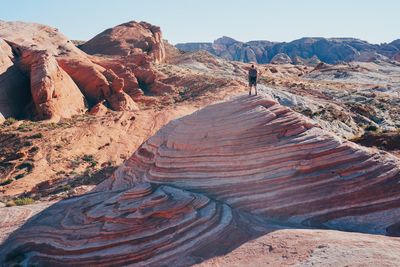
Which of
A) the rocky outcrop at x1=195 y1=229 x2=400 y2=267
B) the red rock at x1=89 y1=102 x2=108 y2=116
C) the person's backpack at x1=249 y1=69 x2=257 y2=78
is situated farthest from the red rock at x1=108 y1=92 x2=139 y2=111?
the rocky outcrop at x1=195 y1=229 x2=400 y2=267

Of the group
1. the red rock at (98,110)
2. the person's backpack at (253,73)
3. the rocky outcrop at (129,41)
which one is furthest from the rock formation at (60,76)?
the person's backpack at (253,73)

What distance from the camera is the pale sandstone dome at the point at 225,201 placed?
359 inches

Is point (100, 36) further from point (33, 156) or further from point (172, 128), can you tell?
point (172, 128)

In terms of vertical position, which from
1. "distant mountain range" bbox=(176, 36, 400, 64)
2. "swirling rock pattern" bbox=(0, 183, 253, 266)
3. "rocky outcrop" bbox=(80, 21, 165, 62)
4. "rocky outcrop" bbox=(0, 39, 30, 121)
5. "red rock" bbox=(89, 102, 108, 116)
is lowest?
"swirling rock pattern" bbox=(0, 183, 253, 266)

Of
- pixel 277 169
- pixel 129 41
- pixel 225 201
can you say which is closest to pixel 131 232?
pixel 225 201

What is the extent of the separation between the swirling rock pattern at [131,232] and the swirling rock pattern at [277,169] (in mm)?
987

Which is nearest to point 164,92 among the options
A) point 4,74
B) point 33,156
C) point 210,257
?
point 4,74

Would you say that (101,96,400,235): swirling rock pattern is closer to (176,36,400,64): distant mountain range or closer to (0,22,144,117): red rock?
(0,22,144,117): red rock

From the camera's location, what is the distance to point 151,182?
1212 cm

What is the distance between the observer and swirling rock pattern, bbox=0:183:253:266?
29.1 feet

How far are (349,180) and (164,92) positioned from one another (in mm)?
31567

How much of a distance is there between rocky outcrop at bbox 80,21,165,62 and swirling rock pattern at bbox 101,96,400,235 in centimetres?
3980

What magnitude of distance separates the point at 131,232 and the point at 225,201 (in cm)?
243

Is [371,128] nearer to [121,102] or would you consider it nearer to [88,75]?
[121,102]
